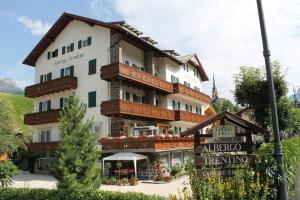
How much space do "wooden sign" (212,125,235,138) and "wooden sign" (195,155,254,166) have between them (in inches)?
30.5

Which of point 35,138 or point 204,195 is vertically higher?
point 35,138

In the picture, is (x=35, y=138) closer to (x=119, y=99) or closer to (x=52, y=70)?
(x=52, y=70)

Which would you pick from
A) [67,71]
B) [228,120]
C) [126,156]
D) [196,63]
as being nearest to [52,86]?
[67,71]

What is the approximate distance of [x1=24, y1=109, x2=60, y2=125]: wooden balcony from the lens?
36150 millimetres

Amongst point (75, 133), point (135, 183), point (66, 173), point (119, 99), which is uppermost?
point (119, 99)

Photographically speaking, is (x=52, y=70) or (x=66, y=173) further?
(x=52, y=70)

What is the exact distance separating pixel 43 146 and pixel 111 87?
34.9 feet

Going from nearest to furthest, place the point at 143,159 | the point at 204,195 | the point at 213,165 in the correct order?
1. the point at 204,195
2. the point at 213,165
3. the point at 143,159

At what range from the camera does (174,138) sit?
29828mm

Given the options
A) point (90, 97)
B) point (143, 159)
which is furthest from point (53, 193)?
point (90, 97)

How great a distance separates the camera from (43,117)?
1469 inches

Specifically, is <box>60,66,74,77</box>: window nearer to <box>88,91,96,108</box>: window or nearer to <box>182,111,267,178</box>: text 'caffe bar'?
<box>88,91,96,108</box>: window

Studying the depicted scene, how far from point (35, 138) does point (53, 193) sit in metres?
27.8

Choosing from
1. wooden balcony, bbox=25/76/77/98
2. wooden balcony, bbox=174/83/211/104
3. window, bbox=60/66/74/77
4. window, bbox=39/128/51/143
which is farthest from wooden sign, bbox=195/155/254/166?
window, bbox=39/128/51/143
